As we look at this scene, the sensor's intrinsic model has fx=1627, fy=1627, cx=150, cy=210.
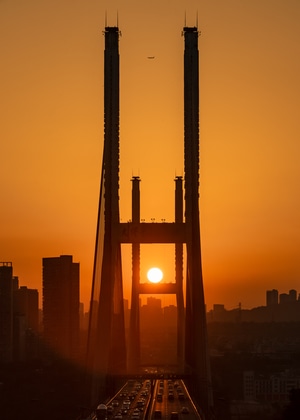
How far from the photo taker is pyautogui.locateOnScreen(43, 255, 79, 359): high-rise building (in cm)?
10675

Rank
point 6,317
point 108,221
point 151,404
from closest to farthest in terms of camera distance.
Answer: point 108,221 → point 151,404 → point 6,317

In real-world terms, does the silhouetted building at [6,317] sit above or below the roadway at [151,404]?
above

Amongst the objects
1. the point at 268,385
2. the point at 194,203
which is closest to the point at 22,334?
the point at 268,385

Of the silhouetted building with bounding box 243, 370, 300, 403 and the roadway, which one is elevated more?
the silhouetted building with bounding box 243, 370, 300, 403

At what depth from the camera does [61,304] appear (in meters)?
110

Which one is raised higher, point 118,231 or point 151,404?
point 118,231

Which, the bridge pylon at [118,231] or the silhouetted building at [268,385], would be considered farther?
the silhouetted building at [268,385]

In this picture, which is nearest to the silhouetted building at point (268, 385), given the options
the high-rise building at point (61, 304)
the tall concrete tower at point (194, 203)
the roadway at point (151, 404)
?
the high-rise building at point (61, 304)

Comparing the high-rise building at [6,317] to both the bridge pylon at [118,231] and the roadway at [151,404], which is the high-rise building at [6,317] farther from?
the bridge pylon at [118,231]

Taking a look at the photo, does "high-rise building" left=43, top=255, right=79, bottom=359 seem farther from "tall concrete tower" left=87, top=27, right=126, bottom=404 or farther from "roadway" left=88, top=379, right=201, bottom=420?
"tall concrete tower" left=87, top=27, right=126, bottom=404

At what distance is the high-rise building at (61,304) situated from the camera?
10675 centimetres

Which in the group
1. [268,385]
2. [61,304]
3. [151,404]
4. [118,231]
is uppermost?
[61,304]

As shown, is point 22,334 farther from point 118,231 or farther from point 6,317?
point 118,231

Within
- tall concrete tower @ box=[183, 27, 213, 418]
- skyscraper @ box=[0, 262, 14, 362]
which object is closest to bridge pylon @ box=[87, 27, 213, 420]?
tall concrete tower @ box=[183, 27, 213, 418]
